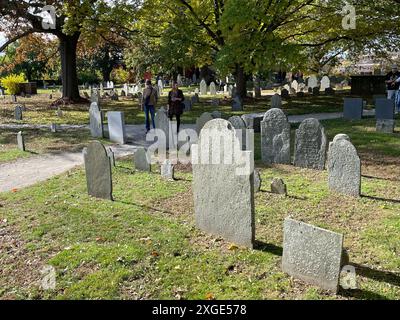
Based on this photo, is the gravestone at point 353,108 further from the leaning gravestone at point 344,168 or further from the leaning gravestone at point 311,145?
the leaning gravestone at point 344,168

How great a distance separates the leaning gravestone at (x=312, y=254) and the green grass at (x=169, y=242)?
0.12 m

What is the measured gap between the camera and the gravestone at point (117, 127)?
1179 cm

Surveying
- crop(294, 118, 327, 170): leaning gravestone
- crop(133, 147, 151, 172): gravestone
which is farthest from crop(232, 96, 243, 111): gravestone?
crop(133, 147, 151, 172): gravestone

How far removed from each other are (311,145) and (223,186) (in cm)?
377

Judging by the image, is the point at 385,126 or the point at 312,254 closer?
the point at 312,254

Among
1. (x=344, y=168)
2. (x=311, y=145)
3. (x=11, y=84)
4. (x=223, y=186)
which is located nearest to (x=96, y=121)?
(x=311, y=145)

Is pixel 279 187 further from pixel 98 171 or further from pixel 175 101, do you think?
pixel 175 101

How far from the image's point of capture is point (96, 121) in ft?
42.3

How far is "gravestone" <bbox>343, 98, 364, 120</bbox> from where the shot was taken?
47.3ft

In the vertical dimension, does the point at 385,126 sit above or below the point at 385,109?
below

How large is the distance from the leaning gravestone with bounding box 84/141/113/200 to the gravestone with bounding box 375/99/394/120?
1007 centimetres

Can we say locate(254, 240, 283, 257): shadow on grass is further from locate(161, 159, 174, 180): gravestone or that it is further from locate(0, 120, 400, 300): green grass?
locate(161, 159, 174, 180): gravestone
